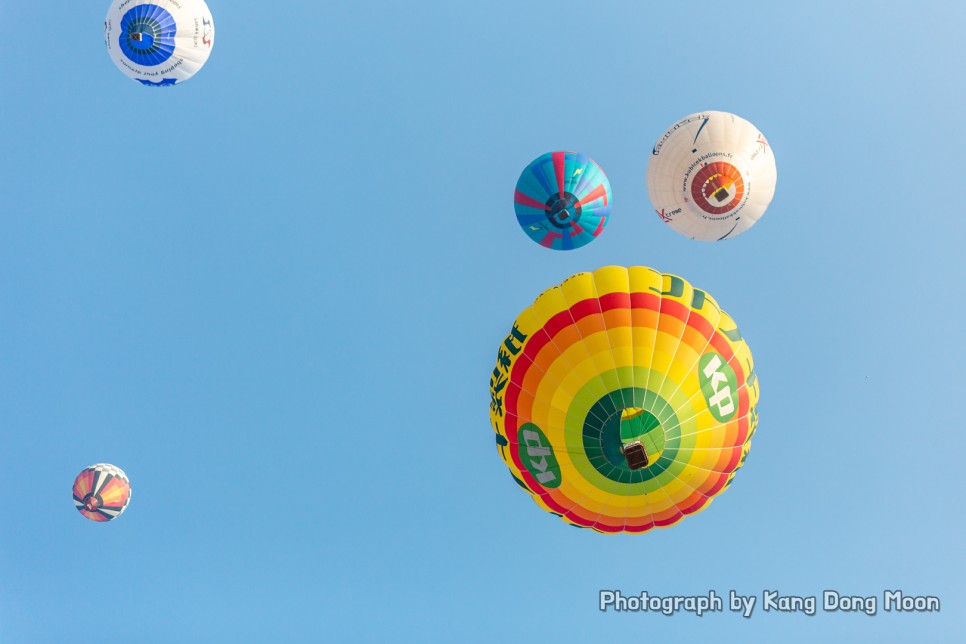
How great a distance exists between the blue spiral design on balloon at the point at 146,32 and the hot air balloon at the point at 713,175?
33.5 ft

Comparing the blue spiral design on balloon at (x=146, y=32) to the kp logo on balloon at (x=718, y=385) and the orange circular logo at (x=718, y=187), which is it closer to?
the orange circular logo at (x=718, y=187)

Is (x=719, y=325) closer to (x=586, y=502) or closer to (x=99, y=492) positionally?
(x=586, y=502)

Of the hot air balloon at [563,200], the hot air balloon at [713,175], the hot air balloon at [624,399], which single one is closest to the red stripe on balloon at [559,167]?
the hot air balloon at [563,200]

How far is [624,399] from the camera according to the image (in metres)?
12.4

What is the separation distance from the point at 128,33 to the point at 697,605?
1618cm

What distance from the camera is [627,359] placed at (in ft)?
41.6

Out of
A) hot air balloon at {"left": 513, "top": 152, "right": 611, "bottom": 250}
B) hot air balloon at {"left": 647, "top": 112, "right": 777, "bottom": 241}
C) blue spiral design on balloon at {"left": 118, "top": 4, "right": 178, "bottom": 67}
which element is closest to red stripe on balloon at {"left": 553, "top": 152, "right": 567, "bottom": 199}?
hot air balloon at {"left": 513, "top": 152, "right": 611, "bottom": 250}

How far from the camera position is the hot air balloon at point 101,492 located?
1895cm

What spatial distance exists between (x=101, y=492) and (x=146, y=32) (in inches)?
408

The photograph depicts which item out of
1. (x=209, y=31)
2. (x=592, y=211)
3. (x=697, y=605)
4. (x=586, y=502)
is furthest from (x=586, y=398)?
(x=209, y=31)

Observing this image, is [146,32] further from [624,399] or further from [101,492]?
[624,399]

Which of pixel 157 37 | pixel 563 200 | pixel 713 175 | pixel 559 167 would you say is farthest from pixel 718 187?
pixel 157 37

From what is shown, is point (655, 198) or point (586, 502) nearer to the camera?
point (586, 502)

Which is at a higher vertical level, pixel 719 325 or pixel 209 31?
pixel 209 31
